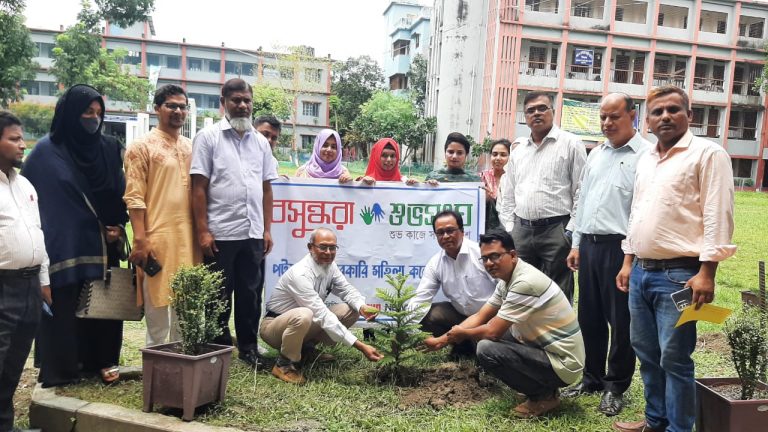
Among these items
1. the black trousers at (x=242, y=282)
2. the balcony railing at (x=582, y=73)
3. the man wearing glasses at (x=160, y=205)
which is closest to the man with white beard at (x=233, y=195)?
the black trousers at (x=242, y=282)

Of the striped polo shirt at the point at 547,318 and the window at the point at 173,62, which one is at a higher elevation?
the window at the point at 173,62

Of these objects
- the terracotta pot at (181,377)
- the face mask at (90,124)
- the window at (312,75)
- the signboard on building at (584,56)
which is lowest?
the terracotta pot at (181,377)

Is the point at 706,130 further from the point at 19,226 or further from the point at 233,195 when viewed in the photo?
the point at 19,226

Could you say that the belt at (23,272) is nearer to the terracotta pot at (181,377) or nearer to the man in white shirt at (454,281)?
the terracotta pot at (181,377)

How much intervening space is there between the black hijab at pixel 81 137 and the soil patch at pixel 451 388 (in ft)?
8.47

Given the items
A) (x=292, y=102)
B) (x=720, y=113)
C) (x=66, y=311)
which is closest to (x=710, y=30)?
(x=720, y=113)

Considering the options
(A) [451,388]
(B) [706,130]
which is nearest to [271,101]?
(B) [706,130]

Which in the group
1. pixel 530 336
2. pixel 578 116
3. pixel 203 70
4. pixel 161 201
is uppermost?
pixel 203 70

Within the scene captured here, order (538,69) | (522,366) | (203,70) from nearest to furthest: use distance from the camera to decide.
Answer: (522,366) < (538,69) < (203,70)

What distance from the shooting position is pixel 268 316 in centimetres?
477

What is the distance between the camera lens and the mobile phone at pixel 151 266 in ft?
13.4

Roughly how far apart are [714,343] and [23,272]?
19.0 feet

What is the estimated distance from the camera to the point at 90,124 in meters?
3.95

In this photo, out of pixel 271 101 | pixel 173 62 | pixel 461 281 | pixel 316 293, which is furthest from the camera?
pixel 173 62
